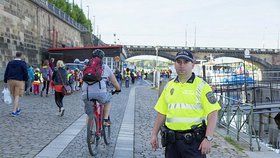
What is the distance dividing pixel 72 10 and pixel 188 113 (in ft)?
252

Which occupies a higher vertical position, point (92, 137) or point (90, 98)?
point (90, 98)

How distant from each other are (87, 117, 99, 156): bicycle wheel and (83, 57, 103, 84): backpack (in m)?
0.65

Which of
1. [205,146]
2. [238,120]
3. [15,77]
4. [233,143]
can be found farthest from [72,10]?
[205,146]

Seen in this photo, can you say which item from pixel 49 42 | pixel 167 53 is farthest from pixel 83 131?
pixel 167 53

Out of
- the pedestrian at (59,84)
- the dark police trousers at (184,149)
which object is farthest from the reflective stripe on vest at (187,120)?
the pedestrian at (59,84)

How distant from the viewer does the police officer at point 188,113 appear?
4078mm

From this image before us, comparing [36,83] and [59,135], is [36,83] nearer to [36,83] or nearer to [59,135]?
[36,83]

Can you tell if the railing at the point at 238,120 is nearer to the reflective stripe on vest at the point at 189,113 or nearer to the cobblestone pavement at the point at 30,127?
the cobblestone pavement at the point at 30,127

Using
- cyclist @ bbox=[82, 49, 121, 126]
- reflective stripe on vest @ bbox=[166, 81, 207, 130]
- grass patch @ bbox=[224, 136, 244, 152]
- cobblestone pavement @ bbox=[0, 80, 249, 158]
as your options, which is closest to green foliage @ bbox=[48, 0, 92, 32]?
cobblestone pavement @ bbox=[0, 80, 249, 158]

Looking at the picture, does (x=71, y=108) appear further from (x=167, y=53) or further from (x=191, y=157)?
(x=167, y=53)

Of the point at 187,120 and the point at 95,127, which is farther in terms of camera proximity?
the point at 95,127

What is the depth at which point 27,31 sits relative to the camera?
109 ft

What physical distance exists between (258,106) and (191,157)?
19.5 m

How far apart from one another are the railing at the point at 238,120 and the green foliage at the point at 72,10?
199 ft
